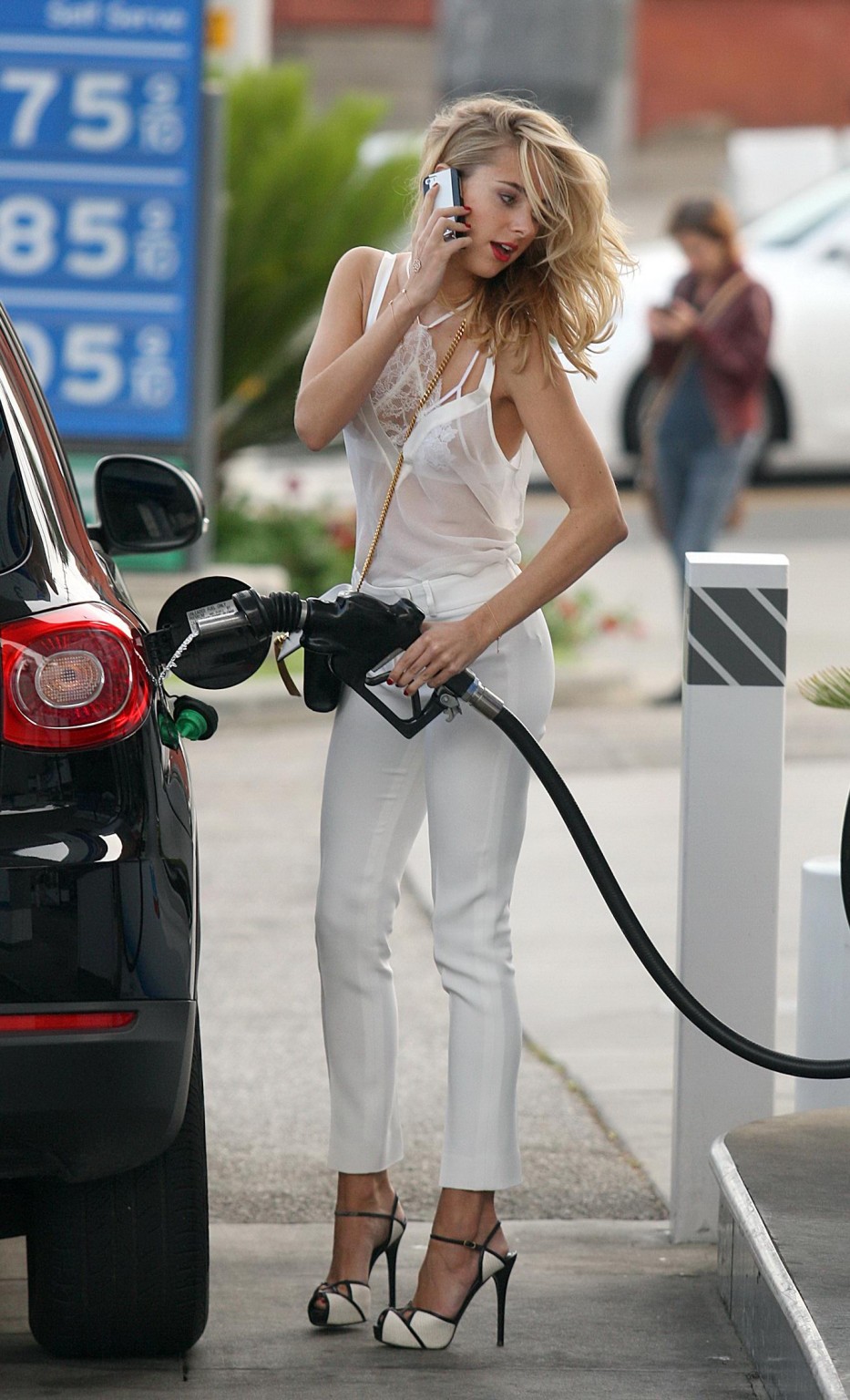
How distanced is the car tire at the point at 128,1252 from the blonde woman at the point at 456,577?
294 mm

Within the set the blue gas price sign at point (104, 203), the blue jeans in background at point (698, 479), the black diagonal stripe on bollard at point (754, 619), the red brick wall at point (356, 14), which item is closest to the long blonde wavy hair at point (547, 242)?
the black diagonal stripe on bollard at point (754, 619)

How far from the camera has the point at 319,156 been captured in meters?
10.9

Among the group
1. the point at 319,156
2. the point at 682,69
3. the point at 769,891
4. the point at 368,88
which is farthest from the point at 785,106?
the point at 769,891

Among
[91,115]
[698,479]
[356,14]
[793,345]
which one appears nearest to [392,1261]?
[698,479]

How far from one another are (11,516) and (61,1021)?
670mm

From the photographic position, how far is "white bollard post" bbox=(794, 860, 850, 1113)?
12.8 feet

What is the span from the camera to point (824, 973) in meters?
3.96

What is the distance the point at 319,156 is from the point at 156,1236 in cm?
833

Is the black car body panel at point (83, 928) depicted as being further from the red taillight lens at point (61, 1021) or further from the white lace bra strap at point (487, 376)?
the white lace bra strap at point (487, 376)

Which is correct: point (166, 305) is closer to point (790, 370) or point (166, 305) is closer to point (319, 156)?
point (319, 156)

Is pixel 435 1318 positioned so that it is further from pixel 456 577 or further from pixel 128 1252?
pixel 456 577

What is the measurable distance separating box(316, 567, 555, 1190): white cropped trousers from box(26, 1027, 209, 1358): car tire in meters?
0.30

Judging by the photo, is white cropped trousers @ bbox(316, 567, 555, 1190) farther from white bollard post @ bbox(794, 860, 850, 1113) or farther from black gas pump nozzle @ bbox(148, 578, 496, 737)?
white bollard post @ bbox(794, 860, 850, 1113)

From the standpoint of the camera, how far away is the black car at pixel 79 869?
2820 millimetres
